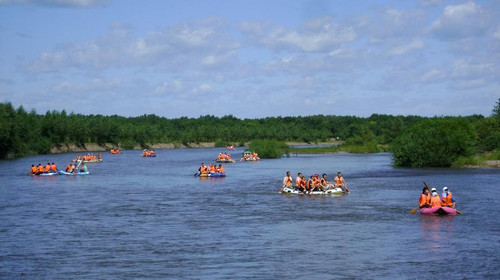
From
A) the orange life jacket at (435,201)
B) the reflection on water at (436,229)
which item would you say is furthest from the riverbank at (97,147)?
the reflection on water at (436,229)

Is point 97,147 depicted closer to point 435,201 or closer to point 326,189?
point 326,189

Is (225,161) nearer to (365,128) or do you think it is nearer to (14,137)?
(14,137)

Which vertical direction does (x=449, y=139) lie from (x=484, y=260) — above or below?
above

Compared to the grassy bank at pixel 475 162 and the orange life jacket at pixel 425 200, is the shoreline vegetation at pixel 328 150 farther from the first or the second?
the orange life jacket at pixel 425 200

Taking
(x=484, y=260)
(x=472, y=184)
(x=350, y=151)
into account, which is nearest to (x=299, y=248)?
(x=484, y=260)

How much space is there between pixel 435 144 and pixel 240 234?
55951mm

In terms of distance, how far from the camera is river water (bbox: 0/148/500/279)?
81.2 feet

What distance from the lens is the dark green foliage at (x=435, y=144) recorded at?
271 ft

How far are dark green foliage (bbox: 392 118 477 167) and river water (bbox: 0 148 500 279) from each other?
2535 cm

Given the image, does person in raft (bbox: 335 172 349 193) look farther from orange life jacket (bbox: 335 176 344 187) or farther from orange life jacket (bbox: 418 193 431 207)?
orange life jacket (bbox: 418 193 431 207)

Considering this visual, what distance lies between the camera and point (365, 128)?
145 metres

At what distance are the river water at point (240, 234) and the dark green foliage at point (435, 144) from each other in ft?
83.2

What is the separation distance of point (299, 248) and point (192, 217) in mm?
11474

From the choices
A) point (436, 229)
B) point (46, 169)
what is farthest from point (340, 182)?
point (46, 169)
